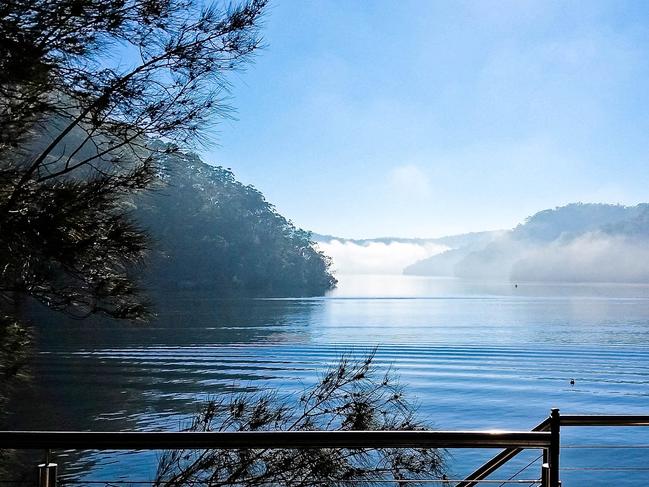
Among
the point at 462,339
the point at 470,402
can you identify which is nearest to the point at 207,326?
the point at 462,339

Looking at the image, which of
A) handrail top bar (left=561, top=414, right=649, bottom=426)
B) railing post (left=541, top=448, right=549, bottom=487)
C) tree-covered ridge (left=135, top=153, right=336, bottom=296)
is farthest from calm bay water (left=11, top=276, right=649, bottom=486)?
tree-covered ridge (left=135, top=153, right=336, bottom=296)

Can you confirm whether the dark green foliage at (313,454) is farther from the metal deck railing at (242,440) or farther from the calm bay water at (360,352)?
the metal deck railing at (242,440)

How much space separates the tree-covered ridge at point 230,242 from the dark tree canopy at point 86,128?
47.8 m

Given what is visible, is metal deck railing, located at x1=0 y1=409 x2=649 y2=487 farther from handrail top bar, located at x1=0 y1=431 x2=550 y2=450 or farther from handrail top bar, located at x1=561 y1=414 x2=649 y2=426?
Result: handrail top bar, located at x1=561 y1=414 x2=649 y2=426

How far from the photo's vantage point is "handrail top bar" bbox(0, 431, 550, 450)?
1.46 m

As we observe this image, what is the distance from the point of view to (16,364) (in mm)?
3189

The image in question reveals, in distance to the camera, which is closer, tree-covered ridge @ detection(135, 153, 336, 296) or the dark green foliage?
the dark green foliage

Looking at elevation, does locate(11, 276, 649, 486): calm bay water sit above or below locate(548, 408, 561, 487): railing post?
below

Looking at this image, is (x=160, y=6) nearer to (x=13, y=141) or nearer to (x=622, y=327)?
(x=13, y=141)

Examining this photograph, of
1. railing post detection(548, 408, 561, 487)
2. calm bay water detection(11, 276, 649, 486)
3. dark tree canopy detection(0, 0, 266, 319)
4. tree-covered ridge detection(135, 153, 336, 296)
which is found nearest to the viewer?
railing post detection(548, 408, 561, 487)

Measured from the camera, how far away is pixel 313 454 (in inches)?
138

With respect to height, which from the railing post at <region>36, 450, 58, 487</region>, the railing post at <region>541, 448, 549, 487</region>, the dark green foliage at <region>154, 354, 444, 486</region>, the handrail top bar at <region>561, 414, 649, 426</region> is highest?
the handrail top bar at <region>561, 414, 649, 426</region>

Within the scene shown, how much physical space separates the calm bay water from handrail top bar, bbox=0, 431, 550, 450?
2.91 m

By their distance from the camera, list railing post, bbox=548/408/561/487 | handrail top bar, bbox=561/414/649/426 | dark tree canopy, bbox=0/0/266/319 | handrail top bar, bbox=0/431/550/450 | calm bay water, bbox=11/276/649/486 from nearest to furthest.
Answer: handrail top bar, bbox=0/431/550/450 < railing post, bbox=548/408/561/487 < handrail top bar, bbox=561/414/649/426 < dark tree canopy, bbox=0/0/266/319 < calm bay water, bbox=11/276/649/486
